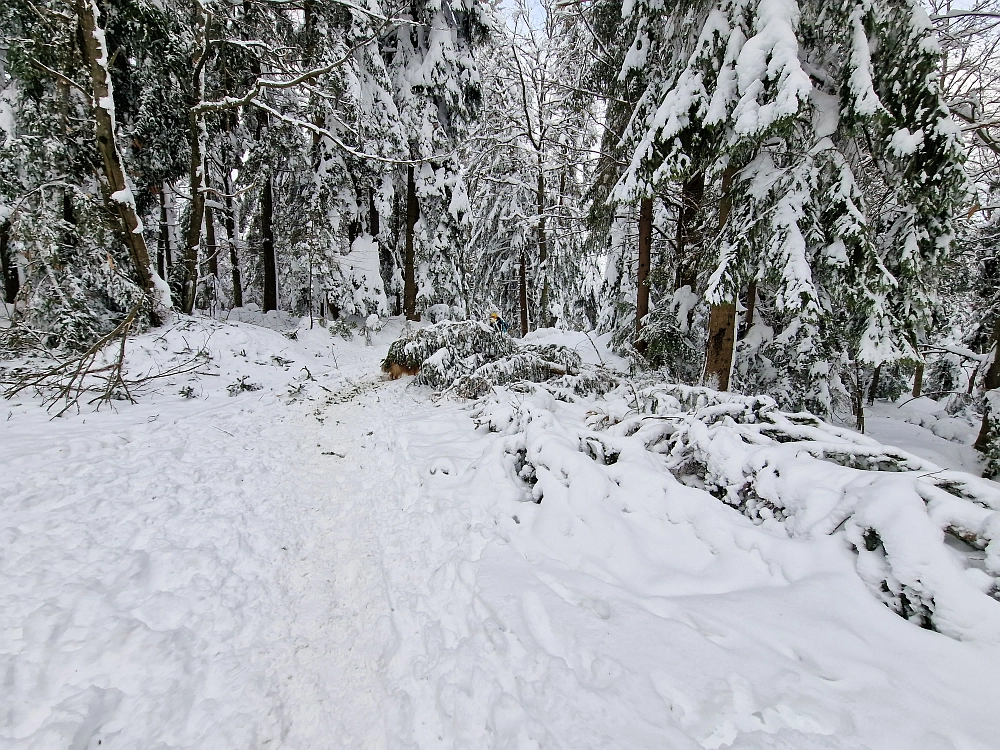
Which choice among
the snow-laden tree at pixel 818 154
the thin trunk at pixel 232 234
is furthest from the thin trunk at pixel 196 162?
the snow-laden tree at pixel 818 154

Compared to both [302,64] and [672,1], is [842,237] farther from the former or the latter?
[302,64]

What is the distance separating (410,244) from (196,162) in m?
6.53

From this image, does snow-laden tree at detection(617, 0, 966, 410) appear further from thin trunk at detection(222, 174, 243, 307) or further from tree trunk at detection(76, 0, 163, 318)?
thin trunk at detection(222, 174, 243, 307)

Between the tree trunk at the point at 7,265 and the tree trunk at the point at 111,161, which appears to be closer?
the tree trunk at the point at 111,161

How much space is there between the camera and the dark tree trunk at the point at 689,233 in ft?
25.5

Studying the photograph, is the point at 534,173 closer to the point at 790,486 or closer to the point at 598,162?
the point at 598,162

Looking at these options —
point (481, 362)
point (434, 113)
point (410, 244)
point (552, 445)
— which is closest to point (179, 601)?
point (552, 445)

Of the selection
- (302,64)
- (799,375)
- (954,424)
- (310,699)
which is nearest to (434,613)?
(310,699)

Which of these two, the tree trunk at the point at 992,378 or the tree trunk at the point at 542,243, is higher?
the tree trunk at the point at 542,243

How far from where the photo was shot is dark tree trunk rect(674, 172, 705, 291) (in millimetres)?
7781

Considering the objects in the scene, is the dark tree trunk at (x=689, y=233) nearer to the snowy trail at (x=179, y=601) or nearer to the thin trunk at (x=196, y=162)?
the snowy trail at (x=179, y=601)

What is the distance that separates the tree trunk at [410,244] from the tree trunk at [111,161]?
7385mm

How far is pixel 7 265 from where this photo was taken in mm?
10977

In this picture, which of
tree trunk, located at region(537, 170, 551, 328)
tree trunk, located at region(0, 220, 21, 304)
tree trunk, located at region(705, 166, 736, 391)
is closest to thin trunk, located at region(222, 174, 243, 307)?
tree trunk, located at region(0, 220, 21, 304)
